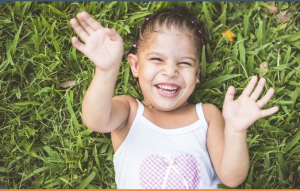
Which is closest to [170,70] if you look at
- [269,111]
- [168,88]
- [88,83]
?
[168,88]

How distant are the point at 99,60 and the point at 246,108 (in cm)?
96

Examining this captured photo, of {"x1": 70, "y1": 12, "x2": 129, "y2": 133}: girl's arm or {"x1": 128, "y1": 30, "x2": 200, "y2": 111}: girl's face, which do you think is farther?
{"x1": 128, "y1": 30, "x2": 200, "y2": 111}: girl's face

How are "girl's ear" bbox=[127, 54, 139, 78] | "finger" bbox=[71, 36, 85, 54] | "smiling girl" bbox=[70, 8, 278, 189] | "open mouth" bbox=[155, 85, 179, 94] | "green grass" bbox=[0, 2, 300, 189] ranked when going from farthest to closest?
1. "green grass" bbox=[0, 2, 300, 189]
2. "girl's ear" bbox=[127, 54, 139, 78]
3. "open mouth" bbox=[155, 85, 179, 94]
4. "smiling girl" bbox=[70, 8, 278, 189]
5. "finger" bbox=[71, 36, 85, 54]

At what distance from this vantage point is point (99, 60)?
167 centimetres

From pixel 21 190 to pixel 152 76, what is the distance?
1.44m

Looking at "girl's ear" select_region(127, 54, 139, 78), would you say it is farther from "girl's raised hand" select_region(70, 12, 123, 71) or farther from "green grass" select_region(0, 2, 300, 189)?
"girl's raised hand" select_region(70, 12, 123, 71)

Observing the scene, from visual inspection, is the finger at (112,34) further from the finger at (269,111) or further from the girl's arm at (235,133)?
the finger at (269,111)

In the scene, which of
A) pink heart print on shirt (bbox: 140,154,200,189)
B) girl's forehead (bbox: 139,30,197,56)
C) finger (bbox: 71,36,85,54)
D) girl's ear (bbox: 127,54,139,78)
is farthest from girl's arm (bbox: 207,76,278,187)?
finger (bbox: 71,36,85,54)

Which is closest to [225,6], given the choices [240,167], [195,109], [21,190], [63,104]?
[195,109]

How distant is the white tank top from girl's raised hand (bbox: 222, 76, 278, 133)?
0.39m

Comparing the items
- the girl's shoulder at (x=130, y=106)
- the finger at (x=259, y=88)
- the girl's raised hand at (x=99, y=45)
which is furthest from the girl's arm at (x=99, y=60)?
the finger at (x=259, y=88)

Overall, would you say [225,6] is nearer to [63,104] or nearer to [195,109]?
[195,109]

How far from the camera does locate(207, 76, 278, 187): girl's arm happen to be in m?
1.79

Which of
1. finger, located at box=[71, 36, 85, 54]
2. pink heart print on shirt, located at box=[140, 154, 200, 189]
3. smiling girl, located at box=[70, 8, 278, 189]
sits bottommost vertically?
pink heart print on shirt, located at box=[140, 154, 200, 189]
